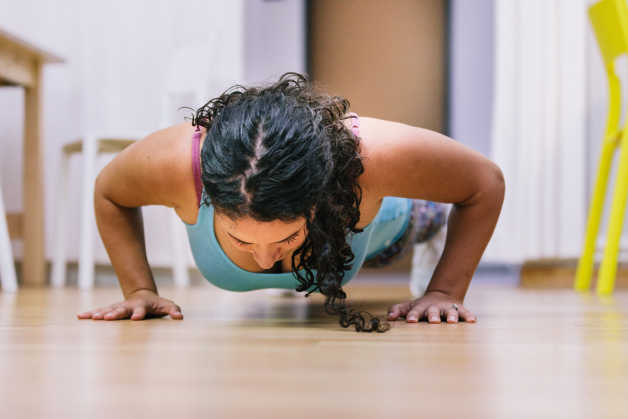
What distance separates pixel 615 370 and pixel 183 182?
67 cm

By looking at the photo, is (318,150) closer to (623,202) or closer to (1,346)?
(1,346)

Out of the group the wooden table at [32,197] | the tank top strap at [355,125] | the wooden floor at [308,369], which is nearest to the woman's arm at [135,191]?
the wooden floor at [308,369]

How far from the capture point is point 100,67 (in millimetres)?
2738

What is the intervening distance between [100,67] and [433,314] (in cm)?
229

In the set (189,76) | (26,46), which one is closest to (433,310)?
(189,76)

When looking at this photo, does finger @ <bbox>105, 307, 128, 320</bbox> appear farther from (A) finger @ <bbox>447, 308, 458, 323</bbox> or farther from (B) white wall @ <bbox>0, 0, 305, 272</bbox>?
(B) white wall @ <bbox>0, 0, 305, 272</bbox>

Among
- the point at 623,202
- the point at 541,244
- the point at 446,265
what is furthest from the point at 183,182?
the point at 541,244

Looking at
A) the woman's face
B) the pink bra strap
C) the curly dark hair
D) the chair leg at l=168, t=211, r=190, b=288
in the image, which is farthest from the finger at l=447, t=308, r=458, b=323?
the chair leg at l=168, t=211, r=190, b=288

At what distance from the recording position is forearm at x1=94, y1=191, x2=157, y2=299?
1.09 m

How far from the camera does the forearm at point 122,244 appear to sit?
1086 mm

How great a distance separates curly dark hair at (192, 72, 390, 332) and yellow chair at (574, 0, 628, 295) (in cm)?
127

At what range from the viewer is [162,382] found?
0.53m

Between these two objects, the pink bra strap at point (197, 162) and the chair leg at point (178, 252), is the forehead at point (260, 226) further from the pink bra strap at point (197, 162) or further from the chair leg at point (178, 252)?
the chair leg at point (178, 252)

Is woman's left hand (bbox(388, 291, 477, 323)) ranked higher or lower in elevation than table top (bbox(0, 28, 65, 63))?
lower
